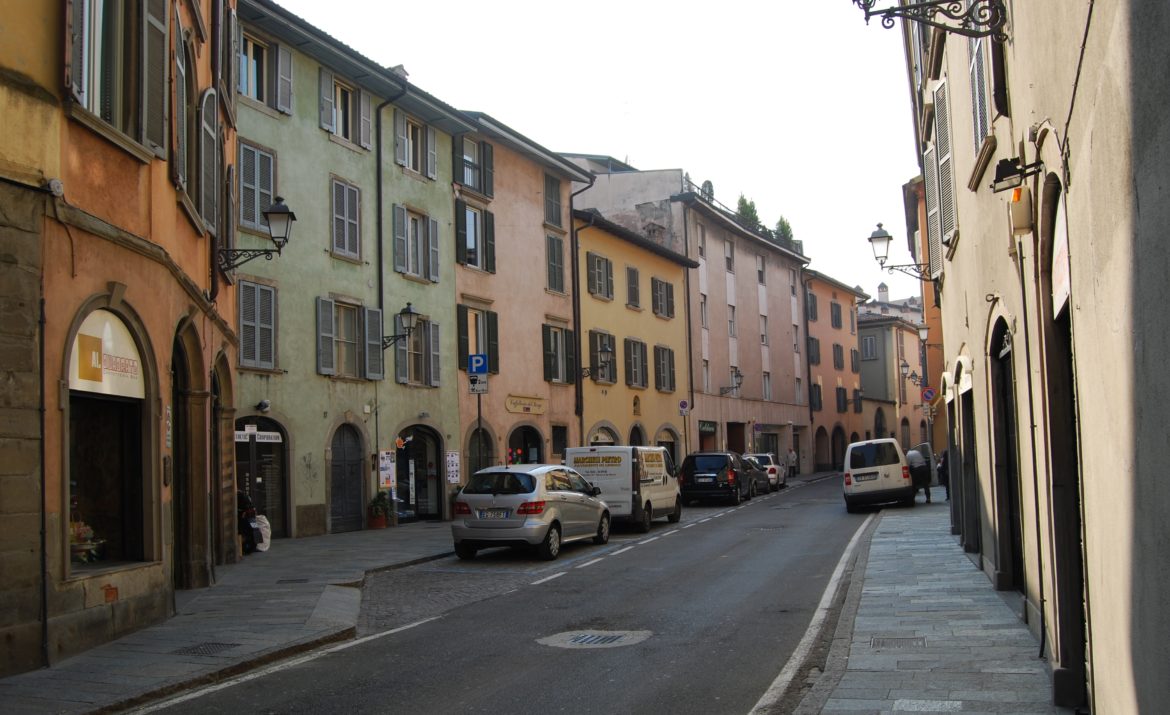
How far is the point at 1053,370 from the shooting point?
294 inches

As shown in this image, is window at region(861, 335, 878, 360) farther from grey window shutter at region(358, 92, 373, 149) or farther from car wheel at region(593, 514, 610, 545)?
car wheel at region(593, 514, 610, 545)

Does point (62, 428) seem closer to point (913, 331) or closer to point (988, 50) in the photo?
point (988, 50)

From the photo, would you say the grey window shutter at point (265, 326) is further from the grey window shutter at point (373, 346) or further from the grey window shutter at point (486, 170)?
the grey window shutter at point (486, 170)

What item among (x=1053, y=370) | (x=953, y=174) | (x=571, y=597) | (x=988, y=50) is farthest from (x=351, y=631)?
(x=953, y=174)

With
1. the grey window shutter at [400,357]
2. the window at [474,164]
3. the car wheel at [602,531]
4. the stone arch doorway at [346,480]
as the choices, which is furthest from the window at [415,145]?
the car wheel at [602,531]

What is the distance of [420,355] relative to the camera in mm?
28859

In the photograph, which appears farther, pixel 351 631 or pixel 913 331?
pixel 913 331

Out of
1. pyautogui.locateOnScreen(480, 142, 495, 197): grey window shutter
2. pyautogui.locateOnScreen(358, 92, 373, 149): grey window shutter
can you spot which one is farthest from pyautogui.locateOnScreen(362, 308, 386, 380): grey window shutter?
pyautogui.locateOnScreen(480, 142, 495, 197): grey window shutter

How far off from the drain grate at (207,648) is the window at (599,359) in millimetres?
27922

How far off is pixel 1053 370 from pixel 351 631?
7425 mm

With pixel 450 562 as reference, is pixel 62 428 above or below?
above

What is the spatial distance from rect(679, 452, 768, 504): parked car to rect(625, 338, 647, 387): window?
24.1 feet

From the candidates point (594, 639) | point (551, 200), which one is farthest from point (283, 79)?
point (594, 639)

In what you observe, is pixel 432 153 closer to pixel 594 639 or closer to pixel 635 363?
pixel 635 363
